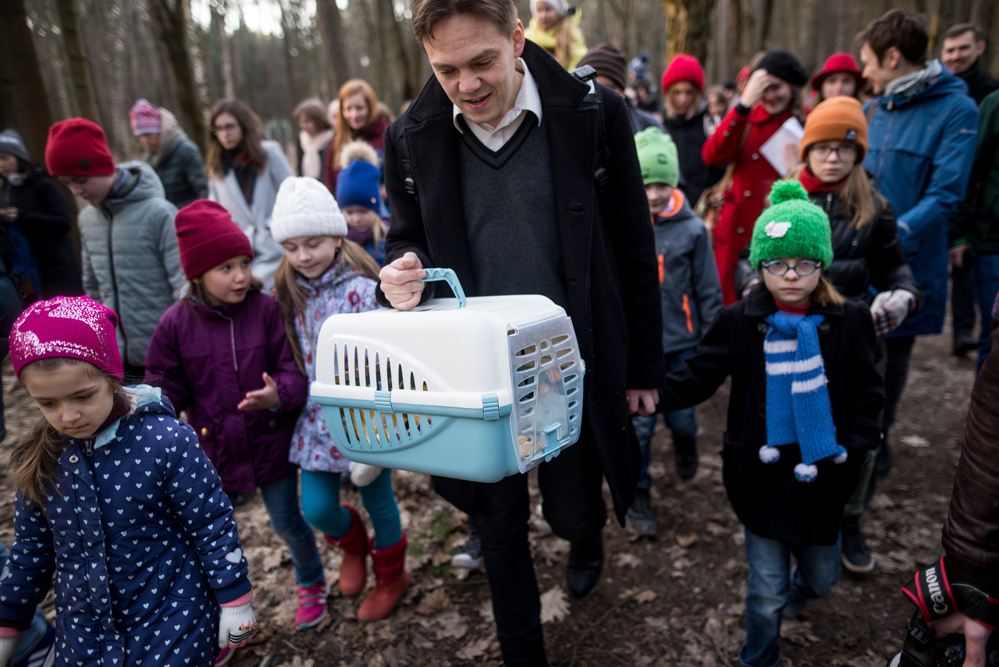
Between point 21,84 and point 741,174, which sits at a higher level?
point 21,84

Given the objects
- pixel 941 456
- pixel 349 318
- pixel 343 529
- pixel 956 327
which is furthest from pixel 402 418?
pixel 956 327

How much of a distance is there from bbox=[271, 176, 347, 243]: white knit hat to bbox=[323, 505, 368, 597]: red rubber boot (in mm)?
1419

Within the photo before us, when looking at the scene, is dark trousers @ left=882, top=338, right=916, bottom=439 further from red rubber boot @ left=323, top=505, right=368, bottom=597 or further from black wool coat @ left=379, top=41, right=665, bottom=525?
red rubber boot @ left=323, top=505, right=368, bottom=597

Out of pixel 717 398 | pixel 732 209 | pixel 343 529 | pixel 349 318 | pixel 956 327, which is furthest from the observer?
pixel 956 327

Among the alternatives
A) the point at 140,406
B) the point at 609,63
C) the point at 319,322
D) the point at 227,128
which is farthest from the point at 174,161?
the point at 140,406

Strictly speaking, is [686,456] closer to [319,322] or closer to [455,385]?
[319,322]

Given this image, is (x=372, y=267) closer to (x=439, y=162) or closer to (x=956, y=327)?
(x=439, y=162)

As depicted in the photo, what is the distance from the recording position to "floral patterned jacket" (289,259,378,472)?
8.83 feet

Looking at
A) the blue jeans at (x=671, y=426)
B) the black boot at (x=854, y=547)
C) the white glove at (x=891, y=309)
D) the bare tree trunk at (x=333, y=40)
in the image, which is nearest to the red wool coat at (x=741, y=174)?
the blue jeans at (x=671, y=426)

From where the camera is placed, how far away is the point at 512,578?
2.21 metres

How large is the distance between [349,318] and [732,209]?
11.2 feet

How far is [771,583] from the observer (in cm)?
233

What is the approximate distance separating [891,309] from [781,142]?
1.78 metres

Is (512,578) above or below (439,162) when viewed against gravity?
below
